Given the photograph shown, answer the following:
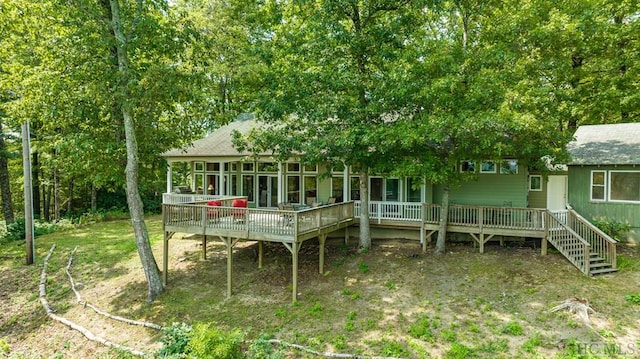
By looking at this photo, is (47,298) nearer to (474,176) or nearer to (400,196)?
(400,196)

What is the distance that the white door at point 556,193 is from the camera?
15000mm

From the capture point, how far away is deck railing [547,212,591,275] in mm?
10539

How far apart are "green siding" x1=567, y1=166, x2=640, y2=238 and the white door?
1.09 metres

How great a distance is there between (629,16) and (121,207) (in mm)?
32352

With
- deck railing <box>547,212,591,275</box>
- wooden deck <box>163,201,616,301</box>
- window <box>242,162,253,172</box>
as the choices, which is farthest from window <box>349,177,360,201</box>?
deck railing <box>547,212,591,275</box>

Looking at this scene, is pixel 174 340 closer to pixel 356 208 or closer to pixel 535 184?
pixel 356 208

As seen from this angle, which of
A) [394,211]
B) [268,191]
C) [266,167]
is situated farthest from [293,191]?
[394,211]

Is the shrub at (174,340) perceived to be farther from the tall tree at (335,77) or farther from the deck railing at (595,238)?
the deck railing at (595,238)

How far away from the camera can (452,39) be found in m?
12.7

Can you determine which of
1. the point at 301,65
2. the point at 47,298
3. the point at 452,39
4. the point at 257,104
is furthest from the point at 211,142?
the point at 452,39

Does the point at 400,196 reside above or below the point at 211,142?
below

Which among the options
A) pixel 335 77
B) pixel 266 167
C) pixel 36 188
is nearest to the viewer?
pixel 335 77

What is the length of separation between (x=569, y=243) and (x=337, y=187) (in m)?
8.49

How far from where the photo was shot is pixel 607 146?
14141 millimetres
